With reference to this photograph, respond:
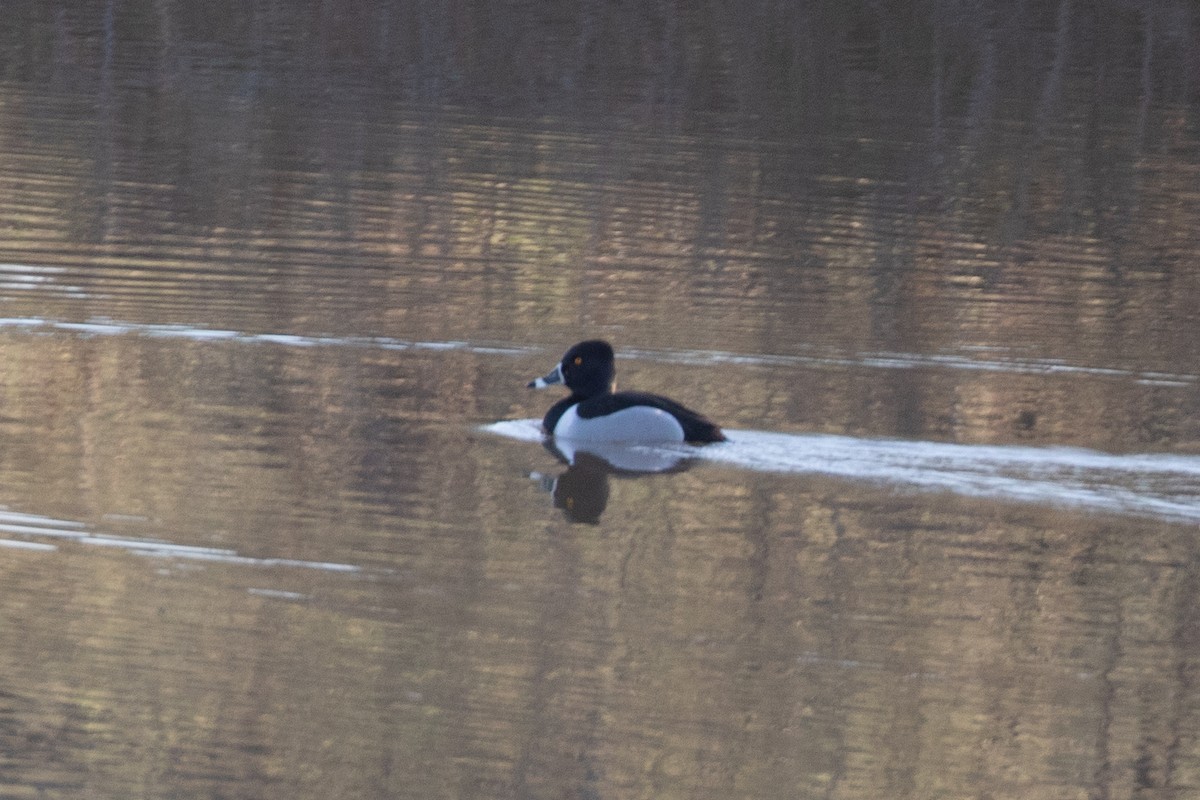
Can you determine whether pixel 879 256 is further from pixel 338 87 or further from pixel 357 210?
pixel 338 87

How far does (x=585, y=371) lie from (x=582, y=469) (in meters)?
1.11

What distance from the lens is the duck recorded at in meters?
11.9

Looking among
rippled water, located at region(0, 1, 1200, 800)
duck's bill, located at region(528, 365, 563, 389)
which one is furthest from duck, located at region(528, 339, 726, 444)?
rippled water, located at region(0, 1, 1200, 800)

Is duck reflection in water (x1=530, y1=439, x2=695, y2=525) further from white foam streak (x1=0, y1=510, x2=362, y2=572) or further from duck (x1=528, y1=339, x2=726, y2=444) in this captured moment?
white foam streak (x1=0, y1=510, x2=362, y2=572)

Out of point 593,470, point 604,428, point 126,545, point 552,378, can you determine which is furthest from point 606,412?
point 126,545

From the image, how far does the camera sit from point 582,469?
11.8 metres

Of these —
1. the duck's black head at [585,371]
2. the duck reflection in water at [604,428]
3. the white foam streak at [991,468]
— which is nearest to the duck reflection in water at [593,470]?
the duck reflection in water at [604,428]

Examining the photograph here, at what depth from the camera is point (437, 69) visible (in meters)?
30.7

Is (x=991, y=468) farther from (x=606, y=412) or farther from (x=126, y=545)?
(x=126, y=545)

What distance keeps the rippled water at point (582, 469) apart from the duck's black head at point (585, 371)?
0.28 metres

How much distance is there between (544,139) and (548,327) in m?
10.2

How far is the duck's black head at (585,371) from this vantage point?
12750mm

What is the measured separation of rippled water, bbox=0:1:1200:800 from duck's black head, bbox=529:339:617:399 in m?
0.28

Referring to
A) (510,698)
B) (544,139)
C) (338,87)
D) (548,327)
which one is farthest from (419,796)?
(338,87)
